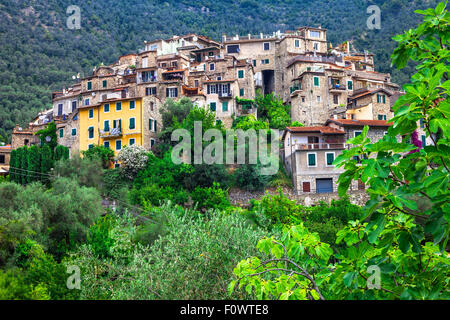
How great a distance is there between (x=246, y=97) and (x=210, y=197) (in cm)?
1608

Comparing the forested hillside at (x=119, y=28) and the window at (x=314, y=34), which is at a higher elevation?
the forested hillside at (x=119, y=28)

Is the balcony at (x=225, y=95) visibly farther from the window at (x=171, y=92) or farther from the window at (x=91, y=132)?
the window at (x=91, y=132)

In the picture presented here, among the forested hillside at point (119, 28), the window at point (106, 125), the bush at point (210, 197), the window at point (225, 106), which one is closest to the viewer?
the bush at point (210, 197)

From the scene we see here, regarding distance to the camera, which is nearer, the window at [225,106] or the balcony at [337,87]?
the window at [225,106]

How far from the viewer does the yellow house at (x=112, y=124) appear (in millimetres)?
44750

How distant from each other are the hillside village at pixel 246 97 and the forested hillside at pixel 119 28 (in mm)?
22535

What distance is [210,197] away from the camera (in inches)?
1490

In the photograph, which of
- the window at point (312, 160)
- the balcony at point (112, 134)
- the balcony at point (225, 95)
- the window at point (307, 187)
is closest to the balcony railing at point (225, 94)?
the balcony at point (225, 95)

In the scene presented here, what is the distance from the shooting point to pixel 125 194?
38781 mm

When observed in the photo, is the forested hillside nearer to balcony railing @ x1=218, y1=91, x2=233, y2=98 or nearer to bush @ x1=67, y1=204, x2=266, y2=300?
balcony railing @ x1=218, y1=91, x2=233, y2=98

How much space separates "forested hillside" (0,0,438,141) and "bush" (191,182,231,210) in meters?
42.1

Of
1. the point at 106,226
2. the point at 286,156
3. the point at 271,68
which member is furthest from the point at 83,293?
the point at 271,68

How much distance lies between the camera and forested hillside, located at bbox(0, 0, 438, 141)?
88.0 metres

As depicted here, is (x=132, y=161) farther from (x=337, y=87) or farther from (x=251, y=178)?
(x=337, y=87)
